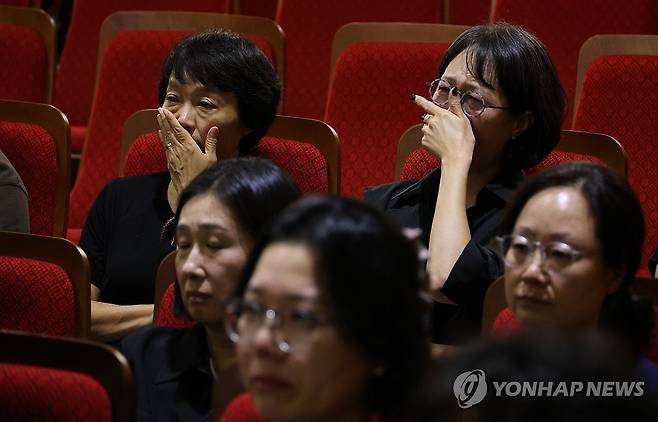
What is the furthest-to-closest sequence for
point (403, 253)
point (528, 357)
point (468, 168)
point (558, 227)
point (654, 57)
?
1. point (654, 57)
2. point (468, 168)
3. point (558, 227)
4. point (403, 253)
5. point (528, 357)

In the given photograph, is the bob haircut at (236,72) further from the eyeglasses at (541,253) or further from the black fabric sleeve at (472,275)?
the eyeglasses at (541,253)

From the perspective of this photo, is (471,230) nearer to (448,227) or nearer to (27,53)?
(448,227)

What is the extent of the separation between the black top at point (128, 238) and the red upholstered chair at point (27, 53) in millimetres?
260

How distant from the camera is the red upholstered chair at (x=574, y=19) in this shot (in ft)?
3.33

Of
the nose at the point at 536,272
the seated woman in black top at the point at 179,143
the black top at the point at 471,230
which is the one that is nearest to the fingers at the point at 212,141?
the seated woman in black top at the point at 179,143

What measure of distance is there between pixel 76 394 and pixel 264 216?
141 mm

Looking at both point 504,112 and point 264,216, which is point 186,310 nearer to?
point 264,216

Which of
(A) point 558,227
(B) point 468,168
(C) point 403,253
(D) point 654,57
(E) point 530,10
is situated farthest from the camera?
(E) point 530,10

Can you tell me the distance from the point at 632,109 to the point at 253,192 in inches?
16.1

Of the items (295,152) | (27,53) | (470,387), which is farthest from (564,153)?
(27,53)

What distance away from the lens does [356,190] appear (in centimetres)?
95

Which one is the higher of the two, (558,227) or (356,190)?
(558,227)

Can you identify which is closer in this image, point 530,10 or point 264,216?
point 264,216

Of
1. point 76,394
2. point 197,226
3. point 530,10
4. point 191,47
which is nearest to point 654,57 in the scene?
point 530,10
